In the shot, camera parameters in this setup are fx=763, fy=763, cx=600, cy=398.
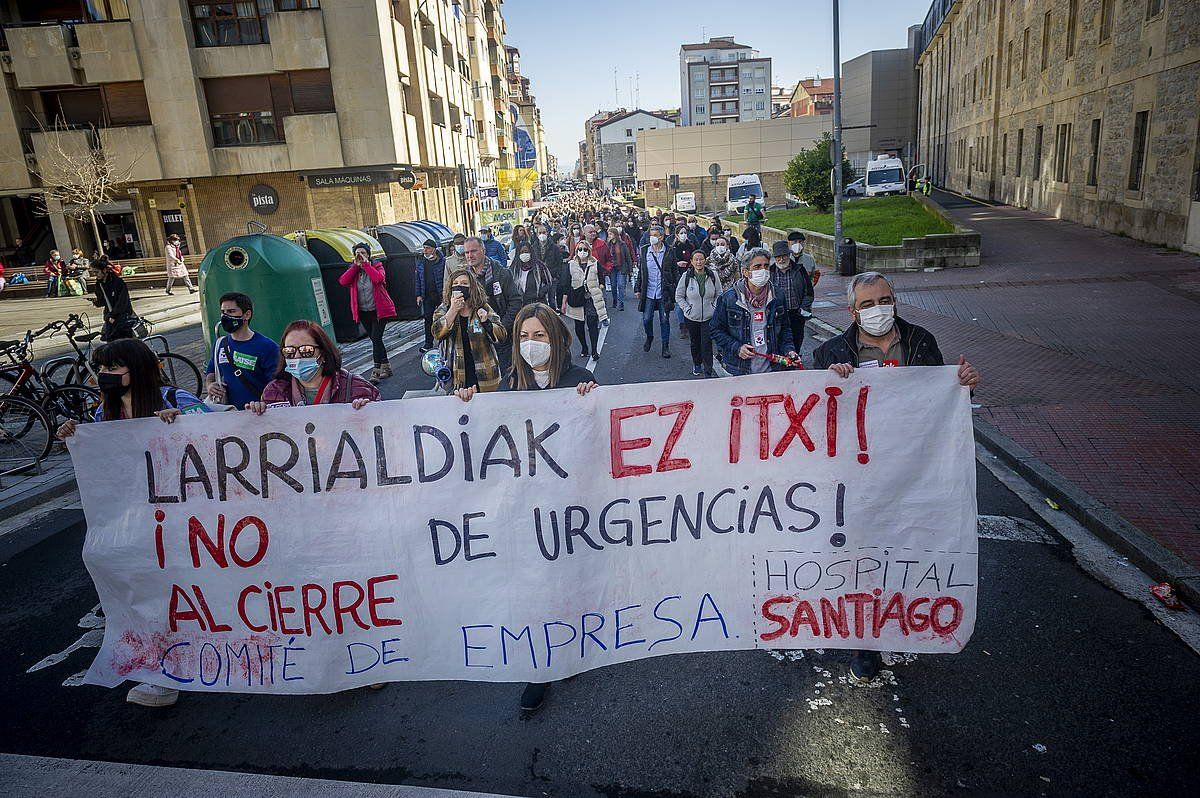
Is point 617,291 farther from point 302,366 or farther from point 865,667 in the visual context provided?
point 865,667

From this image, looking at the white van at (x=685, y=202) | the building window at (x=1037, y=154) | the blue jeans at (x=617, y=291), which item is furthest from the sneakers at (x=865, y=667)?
the white van at (x=685, y=202)

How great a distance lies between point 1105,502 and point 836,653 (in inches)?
110

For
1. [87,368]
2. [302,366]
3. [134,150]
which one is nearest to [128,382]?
[302,366]

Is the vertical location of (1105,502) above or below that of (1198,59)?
below

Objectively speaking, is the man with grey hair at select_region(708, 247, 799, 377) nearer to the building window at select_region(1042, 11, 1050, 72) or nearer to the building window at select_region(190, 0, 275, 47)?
the building window at select_region(190, 0, 275, 47)

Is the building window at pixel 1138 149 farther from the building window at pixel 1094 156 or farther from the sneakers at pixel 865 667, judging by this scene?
the sneakers at pixel 865 667

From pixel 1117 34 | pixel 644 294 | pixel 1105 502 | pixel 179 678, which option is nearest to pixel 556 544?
pixel 179 678

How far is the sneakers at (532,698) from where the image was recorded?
363 cm

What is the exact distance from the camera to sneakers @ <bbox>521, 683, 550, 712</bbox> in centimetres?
363

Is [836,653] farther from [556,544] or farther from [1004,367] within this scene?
[1004,367]

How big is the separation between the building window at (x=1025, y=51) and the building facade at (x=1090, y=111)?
75mm

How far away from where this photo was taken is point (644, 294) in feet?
39.9

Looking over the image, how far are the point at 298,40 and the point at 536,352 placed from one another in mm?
29878

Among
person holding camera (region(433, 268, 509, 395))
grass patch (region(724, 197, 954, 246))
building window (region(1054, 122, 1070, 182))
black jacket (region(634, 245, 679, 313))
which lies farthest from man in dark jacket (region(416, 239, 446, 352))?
building window (region(1054, 122, 1070, 182))
